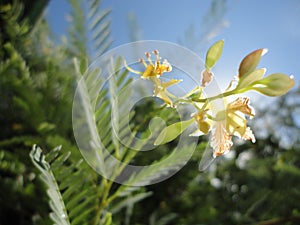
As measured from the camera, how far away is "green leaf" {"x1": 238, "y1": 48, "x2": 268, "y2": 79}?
26cm

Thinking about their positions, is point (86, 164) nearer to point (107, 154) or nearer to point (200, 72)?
point (107, 154)

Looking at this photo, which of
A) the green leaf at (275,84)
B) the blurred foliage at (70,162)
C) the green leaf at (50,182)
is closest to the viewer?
the green leaf at (275,84)

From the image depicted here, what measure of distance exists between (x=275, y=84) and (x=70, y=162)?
1.75 ft

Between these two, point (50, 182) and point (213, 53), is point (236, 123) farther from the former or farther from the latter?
point (50, 182)

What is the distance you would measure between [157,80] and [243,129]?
0.08 metres

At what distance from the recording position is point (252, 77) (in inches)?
10.3

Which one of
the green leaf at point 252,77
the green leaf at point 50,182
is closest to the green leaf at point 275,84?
the green leaf at point 252,77

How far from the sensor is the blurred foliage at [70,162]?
0.66m

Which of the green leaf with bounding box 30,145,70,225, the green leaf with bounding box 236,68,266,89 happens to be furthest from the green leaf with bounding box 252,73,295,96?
the green leaf with bounding box 30,145,70,225

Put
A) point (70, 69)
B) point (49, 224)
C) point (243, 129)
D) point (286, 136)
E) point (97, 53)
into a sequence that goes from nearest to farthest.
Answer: point (243, 129)
point (49, 224)
point (97, 53)
point (70, 69)
point (286, 136)

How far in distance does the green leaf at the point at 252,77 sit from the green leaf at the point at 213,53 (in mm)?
26

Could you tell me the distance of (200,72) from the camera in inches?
11.8

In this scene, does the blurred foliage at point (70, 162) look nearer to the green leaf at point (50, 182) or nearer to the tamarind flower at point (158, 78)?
the green leaf at point (50, 182)

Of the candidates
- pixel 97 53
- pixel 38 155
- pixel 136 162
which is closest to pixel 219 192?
pixel 136 162
